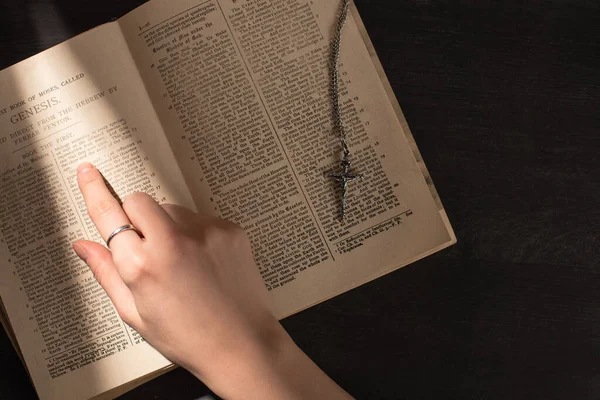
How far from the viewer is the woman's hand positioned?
0.53 metres

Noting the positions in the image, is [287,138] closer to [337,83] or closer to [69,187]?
[337,83]

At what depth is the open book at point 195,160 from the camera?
640 millimetres

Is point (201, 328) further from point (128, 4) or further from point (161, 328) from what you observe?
point (128, 4)

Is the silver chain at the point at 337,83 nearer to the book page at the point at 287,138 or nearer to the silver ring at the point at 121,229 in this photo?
the book page at the point at 287,138

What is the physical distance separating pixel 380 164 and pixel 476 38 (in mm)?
214

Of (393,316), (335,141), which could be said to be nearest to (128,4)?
(335,141)

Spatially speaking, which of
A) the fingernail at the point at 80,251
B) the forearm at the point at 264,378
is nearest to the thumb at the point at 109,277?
the fingernail at the point at 80,251

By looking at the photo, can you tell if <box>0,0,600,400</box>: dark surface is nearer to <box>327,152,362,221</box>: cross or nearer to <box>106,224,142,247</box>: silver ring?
<box>327,152,362,221</box>: cross

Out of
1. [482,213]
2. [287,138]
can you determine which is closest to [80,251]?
[287,138]

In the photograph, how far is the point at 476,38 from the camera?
0.68 metres

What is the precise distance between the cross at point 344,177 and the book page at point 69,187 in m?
0.18

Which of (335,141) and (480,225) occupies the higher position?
(335,141)

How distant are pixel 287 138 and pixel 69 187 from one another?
0.28 meters

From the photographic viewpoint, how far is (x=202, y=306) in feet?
1.74
